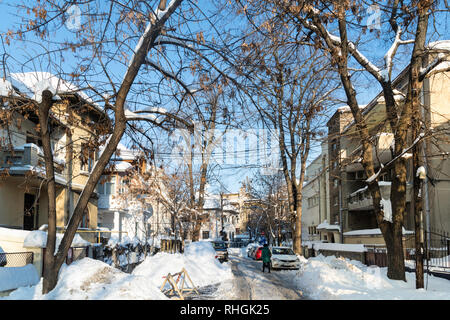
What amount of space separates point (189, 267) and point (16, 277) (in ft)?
34.4

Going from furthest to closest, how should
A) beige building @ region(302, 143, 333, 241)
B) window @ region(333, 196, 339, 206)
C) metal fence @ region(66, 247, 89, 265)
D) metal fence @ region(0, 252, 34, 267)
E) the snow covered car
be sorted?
beige building @ region(302, 143, 333, 241)
window @ region(333, 196, 339, 206)
the snow covered car
metal fence @ region(66, 247, 89, 265)
metal fence @ region(0, 252, 34, 267)

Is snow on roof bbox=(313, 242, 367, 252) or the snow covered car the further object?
the snow covered car

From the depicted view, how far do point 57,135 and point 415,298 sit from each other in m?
20.3

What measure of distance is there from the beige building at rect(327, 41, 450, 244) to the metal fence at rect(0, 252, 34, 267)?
10189 millimetres

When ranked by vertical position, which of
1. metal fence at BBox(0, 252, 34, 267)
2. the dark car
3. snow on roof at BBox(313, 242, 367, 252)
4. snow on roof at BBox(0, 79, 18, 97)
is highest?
snow on roof at BBox(0, 79, 18, 97)

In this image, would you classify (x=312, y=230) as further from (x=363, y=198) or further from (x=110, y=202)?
(x=110, y=202)

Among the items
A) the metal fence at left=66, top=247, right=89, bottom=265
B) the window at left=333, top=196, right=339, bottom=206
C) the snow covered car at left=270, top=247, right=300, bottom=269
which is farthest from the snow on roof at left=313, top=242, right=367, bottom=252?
the metal fence at left=66, top=247, right=89, bottom=265

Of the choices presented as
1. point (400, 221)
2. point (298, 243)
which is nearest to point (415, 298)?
point (400, 221)

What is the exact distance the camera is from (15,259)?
13.7 meters

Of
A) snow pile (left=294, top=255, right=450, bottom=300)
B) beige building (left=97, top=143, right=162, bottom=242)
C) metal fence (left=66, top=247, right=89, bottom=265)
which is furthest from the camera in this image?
beige building (left=97, top=143, right=162, bottom=242)

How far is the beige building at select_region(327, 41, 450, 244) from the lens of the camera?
1486cm

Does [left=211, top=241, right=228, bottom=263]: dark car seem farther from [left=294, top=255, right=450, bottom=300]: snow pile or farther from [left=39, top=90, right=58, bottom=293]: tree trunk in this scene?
[left=39, top=90, right=58, bottom=293]: tree trunk

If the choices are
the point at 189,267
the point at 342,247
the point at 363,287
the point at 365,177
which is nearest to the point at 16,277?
the point at 363,287

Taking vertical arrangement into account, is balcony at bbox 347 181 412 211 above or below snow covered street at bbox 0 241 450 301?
above
